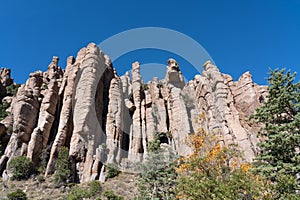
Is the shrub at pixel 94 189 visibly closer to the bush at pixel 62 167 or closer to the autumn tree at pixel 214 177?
the bush at pixel 62 167

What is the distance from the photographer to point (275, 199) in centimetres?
748

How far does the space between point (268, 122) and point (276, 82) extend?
2586 mm

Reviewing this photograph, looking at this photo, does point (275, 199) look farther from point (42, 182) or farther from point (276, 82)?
point (42, 182)

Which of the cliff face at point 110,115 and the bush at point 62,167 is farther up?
the cliff face at point 110,115

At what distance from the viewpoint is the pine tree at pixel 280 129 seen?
11.3 m

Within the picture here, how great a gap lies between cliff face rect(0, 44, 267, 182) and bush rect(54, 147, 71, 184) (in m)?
1.20

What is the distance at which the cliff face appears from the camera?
97.2ft

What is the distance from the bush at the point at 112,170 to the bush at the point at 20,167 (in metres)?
10.2

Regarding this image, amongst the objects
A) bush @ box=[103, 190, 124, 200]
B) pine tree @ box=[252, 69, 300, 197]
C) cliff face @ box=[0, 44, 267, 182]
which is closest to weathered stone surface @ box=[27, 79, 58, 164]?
cliff face @ box=[0, 44, 267, 182]

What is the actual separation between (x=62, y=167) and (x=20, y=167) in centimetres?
525

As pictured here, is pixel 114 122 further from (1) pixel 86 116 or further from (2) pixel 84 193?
(2) pixel 84 193

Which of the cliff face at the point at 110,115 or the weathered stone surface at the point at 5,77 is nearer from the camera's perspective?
the cliff face at the point at 110,115

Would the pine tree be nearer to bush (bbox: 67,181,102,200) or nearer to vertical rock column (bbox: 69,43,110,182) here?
bush (bbox: 67,181,102,200)

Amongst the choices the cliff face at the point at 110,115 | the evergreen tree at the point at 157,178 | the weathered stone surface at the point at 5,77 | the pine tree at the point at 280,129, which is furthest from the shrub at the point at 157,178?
the weathered stone surface at the point at 5,77
